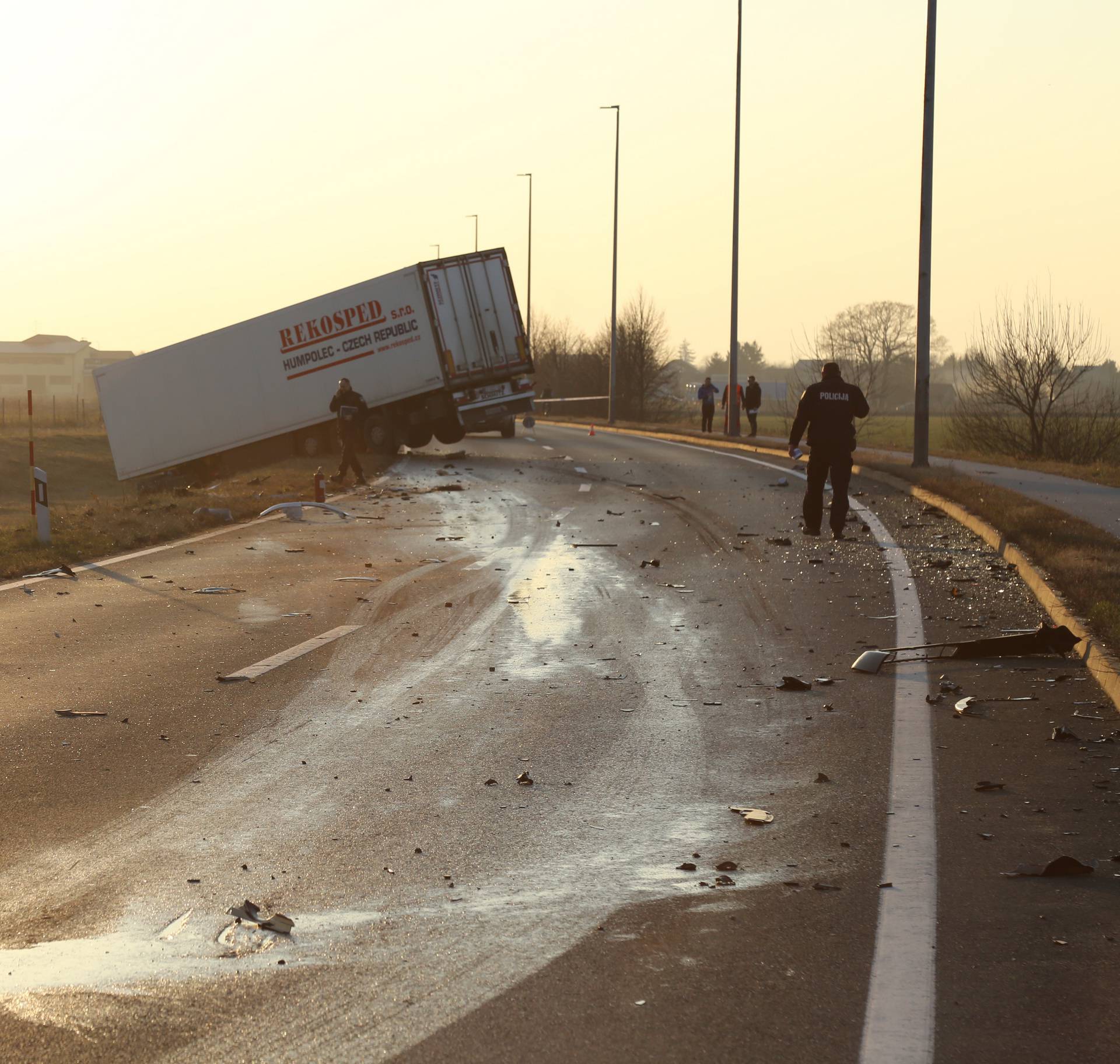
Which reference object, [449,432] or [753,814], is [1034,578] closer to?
[753,814]

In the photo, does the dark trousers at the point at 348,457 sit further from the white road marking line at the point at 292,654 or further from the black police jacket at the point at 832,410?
the white road marking line at the point at 292,654

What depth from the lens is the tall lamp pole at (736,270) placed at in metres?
37.7

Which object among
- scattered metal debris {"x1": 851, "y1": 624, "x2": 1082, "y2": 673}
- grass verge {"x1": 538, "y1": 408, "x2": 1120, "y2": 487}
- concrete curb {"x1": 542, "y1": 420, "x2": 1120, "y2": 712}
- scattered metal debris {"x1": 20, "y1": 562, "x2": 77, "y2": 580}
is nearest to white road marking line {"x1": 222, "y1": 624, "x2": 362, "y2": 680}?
scattered metal debris {"x1": 851, "y1": 624, "x2": 1082, "y2": 673}

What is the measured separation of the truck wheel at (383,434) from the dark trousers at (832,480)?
17.8 metres

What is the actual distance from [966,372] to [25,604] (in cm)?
2804

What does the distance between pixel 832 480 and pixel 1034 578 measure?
4.20m

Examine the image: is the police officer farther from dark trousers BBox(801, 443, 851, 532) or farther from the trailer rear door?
dark trousers BBox(801, 443, 851, 532)

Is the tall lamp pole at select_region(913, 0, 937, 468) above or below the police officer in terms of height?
above

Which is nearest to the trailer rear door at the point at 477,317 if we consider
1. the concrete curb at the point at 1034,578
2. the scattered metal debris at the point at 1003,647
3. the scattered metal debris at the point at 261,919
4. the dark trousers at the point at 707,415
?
the concrete curb at the point at 1034,578

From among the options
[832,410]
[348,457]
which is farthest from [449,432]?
[832,410]

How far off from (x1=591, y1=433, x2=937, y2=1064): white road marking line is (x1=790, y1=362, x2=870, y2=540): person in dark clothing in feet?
25.2

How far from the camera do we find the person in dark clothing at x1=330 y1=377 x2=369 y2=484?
24.8 metres

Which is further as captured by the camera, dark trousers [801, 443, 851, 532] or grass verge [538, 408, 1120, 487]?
grass verge [538, 408, 1120, 487]

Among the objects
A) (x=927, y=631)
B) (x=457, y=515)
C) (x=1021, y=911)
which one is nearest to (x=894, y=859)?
(x=1021, y=911)
